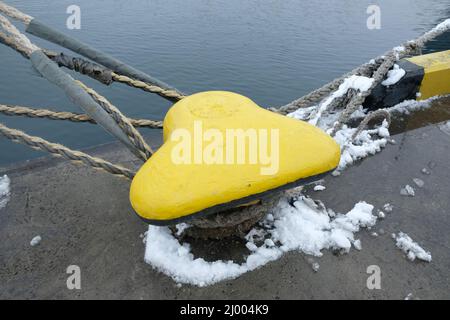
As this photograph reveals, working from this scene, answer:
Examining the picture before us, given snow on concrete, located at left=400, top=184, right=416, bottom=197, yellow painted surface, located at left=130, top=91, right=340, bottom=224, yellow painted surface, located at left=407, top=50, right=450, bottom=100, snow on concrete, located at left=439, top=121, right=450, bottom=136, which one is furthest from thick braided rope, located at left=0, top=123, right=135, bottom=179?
yellow painted surface, located at left=407, top=50, right=450, bottom=100

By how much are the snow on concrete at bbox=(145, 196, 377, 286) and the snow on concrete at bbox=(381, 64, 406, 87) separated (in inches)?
69.4

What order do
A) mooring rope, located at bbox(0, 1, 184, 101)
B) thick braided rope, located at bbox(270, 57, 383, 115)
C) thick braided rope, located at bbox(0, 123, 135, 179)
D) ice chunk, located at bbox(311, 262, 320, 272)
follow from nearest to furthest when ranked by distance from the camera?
thick braided rope, located at bbox(0, 123, 135, 179) < ice chunk, located at bbox(311, 262, 320, 272) < mooring rope, located at bbox(0, 1, 184, 101) < thick braided rope, located at bbox(270, 57, 383, 115)

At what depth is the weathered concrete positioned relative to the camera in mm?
1839

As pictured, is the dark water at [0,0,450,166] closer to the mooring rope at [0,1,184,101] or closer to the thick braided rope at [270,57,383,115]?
the mooring rope at [0,1,184,101]

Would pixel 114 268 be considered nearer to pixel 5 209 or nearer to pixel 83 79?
pixel 5 209

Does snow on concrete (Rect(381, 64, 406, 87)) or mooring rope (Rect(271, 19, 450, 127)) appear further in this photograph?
snow on concrete (Rect(381, 64, 406, 87))

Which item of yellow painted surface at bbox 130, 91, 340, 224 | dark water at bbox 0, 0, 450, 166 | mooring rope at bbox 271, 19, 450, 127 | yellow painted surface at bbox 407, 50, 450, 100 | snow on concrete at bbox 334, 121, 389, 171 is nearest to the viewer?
yellow painted surface at bbox 130, 91, 340, 224

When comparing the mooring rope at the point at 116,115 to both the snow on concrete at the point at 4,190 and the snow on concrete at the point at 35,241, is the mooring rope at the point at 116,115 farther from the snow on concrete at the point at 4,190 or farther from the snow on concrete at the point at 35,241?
the snow on concrete at the point at 4,190

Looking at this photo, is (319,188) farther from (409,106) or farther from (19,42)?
(19,42)

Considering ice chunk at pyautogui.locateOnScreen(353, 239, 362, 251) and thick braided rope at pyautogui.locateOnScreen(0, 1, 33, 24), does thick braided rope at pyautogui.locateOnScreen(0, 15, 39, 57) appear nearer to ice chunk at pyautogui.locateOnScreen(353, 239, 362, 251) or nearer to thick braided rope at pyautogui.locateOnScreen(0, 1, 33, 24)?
thick braided rope at pyautogui.locateOnScreen(0, 1, 33, 24)

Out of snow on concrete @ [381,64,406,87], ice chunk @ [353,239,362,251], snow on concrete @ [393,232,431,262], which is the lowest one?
snow on concrete @ [393,232,431,262]

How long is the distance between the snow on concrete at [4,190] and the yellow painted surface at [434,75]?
4.29m

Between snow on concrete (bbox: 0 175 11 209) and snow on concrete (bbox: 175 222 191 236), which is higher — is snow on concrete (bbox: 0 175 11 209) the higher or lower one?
the higher one

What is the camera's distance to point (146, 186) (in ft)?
5.20
